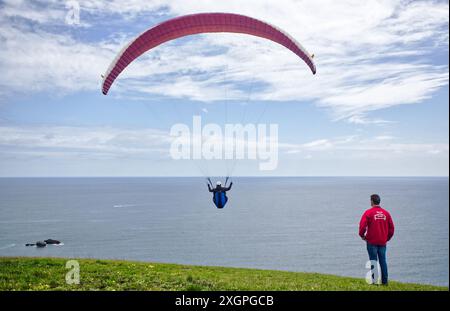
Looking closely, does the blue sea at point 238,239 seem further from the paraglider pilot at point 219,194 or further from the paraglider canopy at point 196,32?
the paraglider canopy at point 196,32

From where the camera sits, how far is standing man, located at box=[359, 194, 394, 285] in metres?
10.5

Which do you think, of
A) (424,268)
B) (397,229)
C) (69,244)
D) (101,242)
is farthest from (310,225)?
(69,244)

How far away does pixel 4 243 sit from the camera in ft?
272

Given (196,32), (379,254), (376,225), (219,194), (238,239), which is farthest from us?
(238,239)

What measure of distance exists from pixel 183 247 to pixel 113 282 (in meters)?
77.9

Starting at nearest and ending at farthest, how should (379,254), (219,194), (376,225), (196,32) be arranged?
(376,225), (379,254), (196,32), (219,194)

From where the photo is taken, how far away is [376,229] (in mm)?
10594

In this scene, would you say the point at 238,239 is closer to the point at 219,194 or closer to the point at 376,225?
the point at 219,194

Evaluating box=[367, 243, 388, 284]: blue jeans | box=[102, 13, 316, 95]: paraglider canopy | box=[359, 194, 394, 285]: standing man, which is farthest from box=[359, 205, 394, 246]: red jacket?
box=[102, 13, 316, 95]: paraglider canopy

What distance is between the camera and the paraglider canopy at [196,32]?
1390cm

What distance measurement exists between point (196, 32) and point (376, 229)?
1022cm

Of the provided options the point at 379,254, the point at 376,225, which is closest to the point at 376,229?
the point at 376,225

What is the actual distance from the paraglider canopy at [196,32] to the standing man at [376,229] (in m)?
6.98
